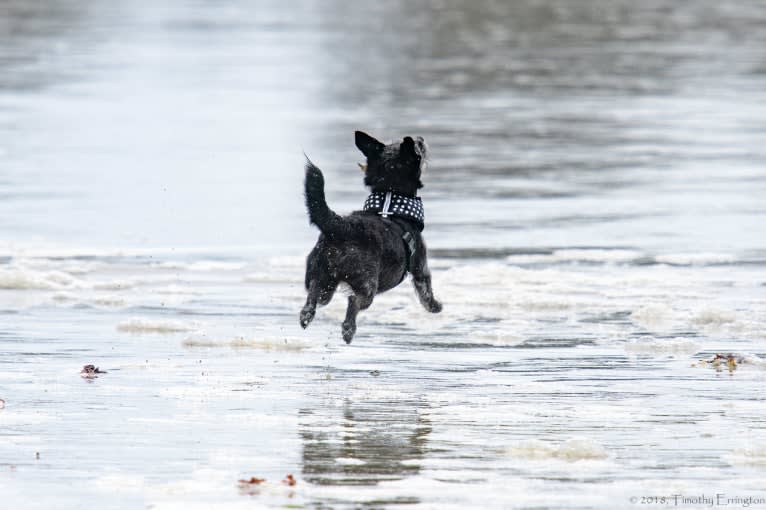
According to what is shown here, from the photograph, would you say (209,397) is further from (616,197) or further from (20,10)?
(20,10)

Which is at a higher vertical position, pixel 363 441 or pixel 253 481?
pixel 253 481

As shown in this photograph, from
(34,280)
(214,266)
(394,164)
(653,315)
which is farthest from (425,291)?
(34,280)

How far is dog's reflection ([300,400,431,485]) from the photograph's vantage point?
601cm

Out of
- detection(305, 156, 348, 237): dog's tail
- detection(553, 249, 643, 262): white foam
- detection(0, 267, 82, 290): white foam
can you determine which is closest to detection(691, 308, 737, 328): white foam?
detection(553, 249, 643, 262): white foam

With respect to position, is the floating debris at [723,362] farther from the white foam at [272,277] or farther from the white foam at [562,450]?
the white foam at [272,277]

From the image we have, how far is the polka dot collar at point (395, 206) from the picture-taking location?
8.70 meters

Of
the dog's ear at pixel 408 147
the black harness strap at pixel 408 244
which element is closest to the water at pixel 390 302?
the black harness strap at pixel 408 244

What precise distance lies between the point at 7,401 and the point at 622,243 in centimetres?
611

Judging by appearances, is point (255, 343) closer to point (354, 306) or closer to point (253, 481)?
point (354, 306)

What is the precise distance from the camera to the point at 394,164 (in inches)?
349

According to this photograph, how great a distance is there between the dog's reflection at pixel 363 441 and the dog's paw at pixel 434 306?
1.88 m

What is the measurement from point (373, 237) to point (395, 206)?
0.50 metres

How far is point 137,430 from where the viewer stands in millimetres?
6641

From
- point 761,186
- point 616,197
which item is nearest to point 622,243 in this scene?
point 616,197
